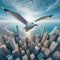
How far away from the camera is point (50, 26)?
139 centimetres

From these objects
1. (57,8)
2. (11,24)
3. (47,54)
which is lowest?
(47,54)

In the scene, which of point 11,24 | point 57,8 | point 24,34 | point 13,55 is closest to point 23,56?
point 13,55

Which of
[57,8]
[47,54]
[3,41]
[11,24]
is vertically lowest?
[47,54]

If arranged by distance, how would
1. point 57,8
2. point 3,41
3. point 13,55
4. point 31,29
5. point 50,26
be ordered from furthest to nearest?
point 57,8 → point 50,26 → point 31,29 → point 3,41 → point 13,55

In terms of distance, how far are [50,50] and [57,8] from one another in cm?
68

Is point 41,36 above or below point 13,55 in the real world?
above

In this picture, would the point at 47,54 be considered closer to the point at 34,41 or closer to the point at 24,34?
the point at 34,41

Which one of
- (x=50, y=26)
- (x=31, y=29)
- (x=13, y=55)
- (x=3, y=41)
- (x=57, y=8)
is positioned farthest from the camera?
(x=57, y=8)

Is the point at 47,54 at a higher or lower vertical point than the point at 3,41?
lower

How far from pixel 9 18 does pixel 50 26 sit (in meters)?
0.51

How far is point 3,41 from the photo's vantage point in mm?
1109

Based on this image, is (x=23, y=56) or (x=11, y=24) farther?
(x=11, y=24)

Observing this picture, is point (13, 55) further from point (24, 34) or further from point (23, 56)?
point (24, 34)

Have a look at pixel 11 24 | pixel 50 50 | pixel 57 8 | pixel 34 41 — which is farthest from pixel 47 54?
pixel 57 8
